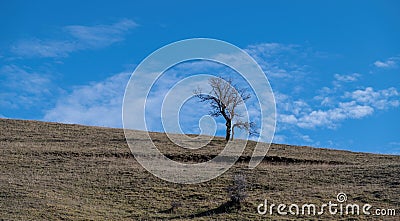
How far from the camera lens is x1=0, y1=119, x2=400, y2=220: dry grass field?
2969 centimetres

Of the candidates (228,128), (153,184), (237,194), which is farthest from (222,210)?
(228,128)

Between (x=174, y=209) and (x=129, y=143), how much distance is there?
1060 inches

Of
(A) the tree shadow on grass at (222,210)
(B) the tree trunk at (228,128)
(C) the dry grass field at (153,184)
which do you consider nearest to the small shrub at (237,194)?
(A) the tree shadow on grass at (222,210)

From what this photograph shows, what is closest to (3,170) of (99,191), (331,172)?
(99,191)

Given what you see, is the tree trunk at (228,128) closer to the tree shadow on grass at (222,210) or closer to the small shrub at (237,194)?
the small shrub at (237,194)

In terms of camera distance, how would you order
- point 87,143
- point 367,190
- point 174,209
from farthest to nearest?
point 87,143 → point 367,190 → point 174,209

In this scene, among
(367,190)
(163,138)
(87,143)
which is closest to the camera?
(367,190)

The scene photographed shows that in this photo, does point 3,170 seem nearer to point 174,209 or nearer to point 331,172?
point 174,209

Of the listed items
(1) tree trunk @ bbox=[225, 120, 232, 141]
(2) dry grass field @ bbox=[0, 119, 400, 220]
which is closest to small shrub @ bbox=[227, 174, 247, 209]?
(2) dry grass field @ bbox=[0, 119, 400, 220]

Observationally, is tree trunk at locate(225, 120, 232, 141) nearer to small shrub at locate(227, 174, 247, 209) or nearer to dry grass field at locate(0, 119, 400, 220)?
dry grass field at locate(0, 119, 400, 220)

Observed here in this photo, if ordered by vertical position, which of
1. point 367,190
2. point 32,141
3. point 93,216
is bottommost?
point 93,216

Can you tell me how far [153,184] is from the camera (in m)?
37.0

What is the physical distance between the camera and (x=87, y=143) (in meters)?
54.7

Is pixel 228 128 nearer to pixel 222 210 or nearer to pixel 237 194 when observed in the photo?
pixel 237 194
